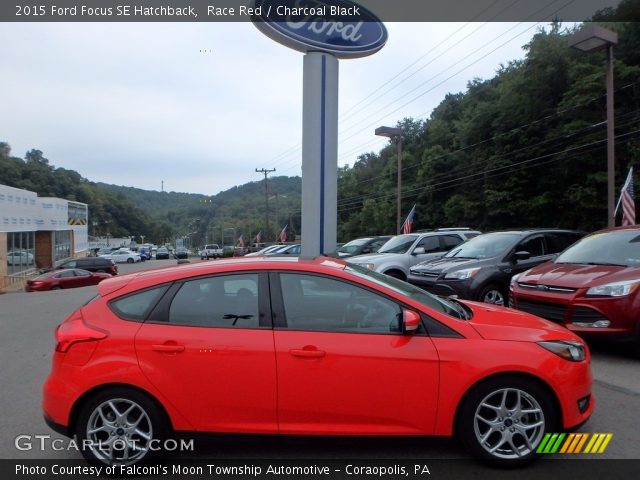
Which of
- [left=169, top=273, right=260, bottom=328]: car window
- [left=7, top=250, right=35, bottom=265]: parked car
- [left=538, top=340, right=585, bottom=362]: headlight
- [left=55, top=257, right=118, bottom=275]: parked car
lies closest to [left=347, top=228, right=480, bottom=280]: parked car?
[left=538, top=340, right=585, bottom=362]: headlight

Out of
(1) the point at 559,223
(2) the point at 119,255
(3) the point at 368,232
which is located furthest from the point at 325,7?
(3) the point at 368,232

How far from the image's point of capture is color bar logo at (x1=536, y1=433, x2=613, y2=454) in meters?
3.66

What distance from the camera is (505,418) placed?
361cm

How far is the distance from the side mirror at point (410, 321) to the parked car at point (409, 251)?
8.80 metres

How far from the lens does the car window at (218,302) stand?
3773 mm

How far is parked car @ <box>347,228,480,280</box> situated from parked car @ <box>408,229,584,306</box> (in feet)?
6.18

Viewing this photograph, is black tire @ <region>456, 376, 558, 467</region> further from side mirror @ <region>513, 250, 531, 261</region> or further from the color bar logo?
side mirror @ <region>513, 250, 531, 261</region>

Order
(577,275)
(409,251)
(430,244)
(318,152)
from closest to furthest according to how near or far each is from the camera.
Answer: (577,275), (318,152), (409,251), (430,244)

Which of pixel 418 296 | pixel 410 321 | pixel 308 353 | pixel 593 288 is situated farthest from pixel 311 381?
pixel 593 288

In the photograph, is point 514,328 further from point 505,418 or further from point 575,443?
point 575,443

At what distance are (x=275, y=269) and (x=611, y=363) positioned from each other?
4.67m

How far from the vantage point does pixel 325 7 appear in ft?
35.8

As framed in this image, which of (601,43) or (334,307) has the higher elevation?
(601,43)

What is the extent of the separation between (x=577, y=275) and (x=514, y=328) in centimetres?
341
